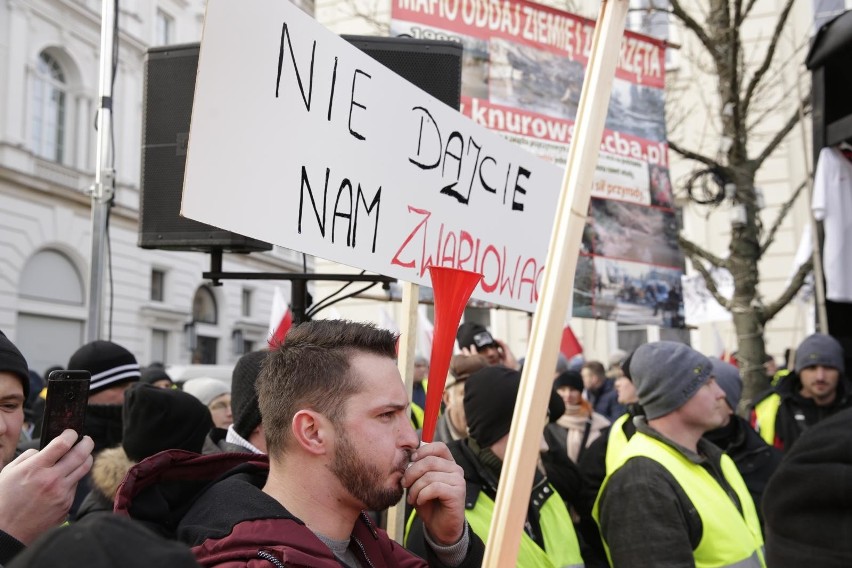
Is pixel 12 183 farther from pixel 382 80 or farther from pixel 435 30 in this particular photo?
pixel 382 80

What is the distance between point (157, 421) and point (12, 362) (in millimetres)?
612

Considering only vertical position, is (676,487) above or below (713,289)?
below

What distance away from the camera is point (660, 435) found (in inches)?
119

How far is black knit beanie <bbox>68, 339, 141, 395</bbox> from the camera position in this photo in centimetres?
372

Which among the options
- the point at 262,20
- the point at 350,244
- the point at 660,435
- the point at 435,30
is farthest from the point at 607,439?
the point at 435,30

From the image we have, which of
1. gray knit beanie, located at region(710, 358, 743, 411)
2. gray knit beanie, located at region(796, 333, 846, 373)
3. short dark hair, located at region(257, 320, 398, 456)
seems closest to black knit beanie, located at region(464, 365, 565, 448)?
short dark hair, located at region(257, 320, 398, 456)

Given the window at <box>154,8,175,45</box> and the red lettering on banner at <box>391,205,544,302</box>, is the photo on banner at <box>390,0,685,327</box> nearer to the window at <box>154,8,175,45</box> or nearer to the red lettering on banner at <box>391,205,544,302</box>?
the red lettering on banner at <box>391,205,544,302</box>

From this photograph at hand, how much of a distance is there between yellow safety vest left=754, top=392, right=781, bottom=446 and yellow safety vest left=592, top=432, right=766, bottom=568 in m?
2.90

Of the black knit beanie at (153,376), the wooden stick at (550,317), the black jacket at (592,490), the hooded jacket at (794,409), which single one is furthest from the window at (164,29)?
the wooden stick at (550,317)

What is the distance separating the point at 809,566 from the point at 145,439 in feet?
6.64

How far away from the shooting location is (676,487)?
282cm

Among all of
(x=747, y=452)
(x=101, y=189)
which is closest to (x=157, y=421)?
(x=101, y=189)

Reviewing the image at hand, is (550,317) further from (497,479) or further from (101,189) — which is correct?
(101,189)

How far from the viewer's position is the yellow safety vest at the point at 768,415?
5754mm
